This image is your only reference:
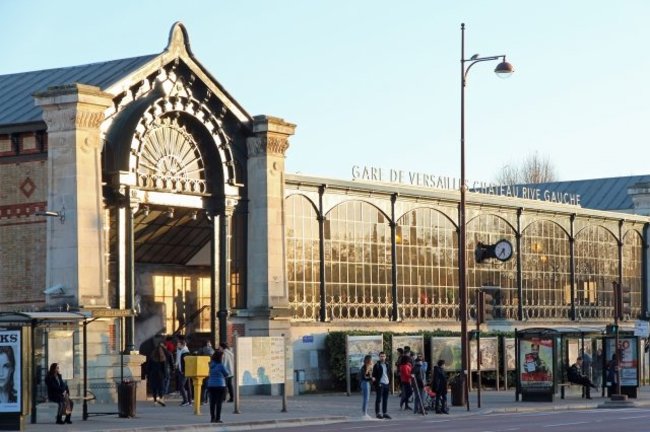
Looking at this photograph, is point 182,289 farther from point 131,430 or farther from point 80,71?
point 131,430

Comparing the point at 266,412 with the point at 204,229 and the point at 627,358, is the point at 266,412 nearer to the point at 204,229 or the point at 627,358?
the point at 204,229

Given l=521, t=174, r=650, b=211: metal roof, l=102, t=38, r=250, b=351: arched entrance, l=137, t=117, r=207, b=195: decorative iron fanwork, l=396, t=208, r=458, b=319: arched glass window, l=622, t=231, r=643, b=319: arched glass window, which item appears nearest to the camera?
l=102, t=38, r=250, b=351: arched entrance

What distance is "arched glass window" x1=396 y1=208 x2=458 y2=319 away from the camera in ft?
189

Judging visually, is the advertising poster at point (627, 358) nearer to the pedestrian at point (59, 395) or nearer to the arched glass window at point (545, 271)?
the arched glass window at point (545, 271)

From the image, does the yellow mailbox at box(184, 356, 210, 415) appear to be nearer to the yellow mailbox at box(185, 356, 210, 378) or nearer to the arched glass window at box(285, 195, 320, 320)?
the yellow mailbox at box(185, 356, 210, 378)

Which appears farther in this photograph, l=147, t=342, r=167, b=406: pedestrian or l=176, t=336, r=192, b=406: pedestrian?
l=176, t=336, r=192, b=406: pedestrian

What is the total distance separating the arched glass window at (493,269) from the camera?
61522 mm

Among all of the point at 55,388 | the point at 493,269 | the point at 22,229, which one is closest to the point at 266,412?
the point at 55,388

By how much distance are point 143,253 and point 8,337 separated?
1708cm

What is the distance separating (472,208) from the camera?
6141 cm

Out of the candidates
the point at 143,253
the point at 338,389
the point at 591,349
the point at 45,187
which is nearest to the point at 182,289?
the point at 143,253

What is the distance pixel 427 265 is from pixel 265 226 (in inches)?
478

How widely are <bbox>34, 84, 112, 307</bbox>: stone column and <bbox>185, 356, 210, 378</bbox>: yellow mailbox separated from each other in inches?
156

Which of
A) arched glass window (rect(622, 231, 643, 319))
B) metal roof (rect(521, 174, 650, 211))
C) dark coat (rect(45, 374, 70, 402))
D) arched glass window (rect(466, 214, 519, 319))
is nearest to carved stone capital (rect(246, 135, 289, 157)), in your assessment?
arched glass window (rect(466, 214, 519, 319))
